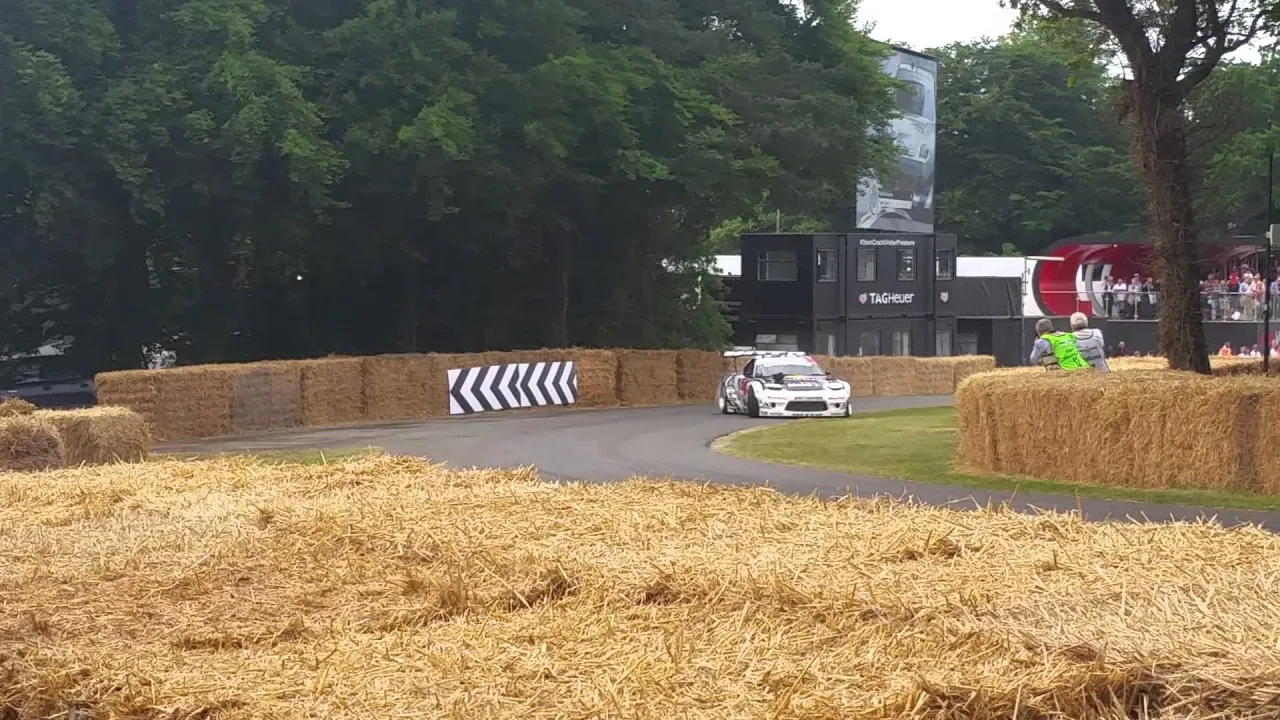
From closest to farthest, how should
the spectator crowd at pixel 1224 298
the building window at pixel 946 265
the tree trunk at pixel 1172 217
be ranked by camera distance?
the tree trunk at pixel 1172 217
the spectator crowd at pixel 1224 298
the building window at pixel 946 265

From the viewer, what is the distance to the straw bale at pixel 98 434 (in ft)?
57.0

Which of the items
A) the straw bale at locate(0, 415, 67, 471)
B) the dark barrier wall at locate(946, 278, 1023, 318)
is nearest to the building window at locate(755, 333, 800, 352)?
the dark barrier wall at locate(946, 278, 1023, 318)

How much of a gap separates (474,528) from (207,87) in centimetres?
3026

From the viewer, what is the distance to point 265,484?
991 cm

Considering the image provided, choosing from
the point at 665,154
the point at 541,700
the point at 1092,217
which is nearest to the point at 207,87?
the point at 665,154

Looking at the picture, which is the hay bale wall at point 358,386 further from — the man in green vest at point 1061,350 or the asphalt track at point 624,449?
the man in green vest at point 1061,350

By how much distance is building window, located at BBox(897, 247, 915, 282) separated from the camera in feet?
193

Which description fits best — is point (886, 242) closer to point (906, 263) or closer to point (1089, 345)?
point (906, 263)

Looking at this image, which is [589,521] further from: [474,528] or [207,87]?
[207,87]

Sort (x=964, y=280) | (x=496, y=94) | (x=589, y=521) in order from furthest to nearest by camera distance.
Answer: (x=964, y=280), (x=496, y=94), (x=589, y=521)

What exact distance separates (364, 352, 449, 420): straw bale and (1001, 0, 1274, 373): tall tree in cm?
1857

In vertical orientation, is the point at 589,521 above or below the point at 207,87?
below

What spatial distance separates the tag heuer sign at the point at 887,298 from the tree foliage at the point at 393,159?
9938 millimetres

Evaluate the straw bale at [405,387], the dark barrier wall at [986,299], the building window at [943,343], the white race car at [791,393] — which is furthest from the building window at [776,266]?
the straw bale at [405,387]
